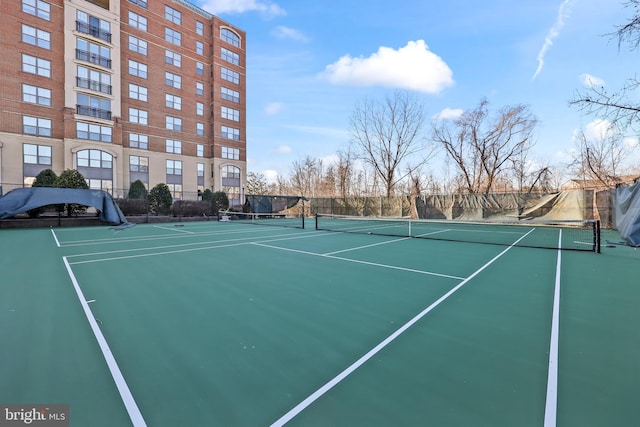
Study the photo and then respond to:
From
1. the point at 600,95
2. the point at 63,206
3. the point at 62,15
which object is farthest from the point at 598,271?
the point at 62,15

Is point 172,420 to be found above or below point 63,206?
below

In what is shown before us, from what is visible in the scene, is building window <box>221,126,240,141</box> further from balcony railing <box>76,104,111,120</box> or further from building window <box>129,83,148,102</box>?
balcony railing <box>76,104,111,120</box>

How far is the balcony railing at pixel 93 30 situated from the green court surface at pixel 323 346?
31.9 metres

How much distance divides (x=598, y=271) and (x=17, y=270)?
468 inches

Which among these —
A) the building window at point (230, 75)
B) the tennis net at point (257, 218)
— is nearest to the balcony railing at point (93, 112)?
the building window at point (230, 75)

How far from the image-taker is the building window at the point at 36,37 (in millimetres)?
24500

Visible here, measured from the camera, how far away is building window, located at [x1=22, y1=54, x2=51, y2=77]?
963 inches

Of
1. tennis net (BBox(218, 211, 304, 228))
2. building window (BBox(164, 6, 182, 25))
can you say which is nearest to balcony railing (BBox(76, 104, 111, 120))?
building window (BBox(164, 6, 182, 25))

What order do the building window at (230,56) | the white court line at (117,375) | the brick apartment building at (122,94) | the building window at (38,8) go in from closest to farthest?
the white court line at (117,375), the brick apartment building at (122,94), the building window at (38,8), the building window at (230,56)

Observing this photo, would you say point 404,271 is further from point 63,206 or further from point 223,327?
point 63,206

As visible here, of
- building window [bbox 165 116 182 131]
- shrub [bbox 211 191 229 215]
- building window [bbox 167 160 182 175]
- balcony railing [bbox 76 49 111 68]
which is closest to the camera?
shrub [bbox 211 191 229 215]

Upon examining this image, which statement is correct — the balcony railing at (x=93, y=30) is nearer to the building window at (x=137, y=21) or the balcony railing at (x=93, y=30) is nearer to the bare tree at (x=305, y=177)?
the building window at (x=137, y=21)

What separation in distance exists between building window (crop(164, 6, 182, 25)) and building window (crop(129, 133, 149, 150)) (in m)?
13.8

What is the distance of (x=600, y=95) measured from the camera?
21.7ft
